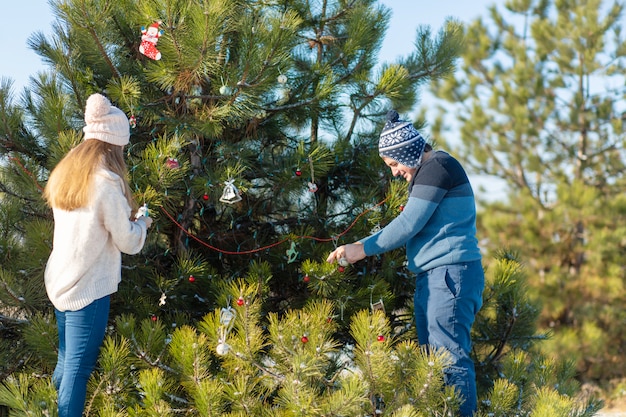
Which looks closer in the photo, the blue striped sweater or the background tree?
the blue striped sweater

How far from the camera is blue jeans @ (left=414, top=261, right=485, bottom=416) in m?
2.63

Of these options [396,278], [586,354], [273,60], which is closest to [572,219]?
[586,354]

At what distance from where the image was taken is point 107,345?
104 inches

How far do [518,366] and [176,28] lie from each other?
6.88ft

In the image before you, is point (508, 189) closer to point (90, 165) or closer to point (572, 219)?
point (572, 219)

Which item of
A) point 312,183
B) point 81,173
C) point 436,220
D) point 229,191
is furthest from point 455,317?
point 81,173

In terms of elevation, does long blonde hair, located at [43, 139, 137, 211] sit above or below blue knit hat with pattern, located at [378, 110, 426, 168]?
below

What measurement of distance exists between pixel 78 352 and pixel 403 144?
4.81 feet

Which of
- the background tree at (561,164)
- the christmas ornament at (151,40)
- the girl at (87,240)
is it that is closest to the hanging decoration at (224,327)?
the girl at (87,240)

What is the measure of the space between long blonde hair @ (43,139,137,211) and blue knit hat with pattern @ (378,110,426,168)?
3.38 feet

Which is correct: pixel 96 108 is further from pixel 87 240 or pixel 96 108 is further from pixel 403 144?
pixel 403 144

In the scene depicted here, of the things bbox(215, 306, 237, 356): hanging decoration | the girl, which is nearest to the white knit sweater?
the girl

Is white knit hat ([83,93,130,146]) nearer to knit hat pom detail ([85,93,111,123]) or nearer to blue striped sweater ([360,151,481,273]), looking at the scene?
knit hat pom detail ([85,93,111,123])

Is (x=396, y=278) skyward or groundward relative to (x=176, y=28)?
groundward
